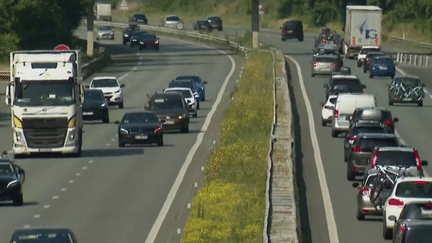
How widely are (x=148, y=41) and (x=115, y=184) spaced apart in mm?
81286

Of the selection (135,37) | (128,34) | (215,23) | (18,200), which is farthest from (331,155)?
(215,23)

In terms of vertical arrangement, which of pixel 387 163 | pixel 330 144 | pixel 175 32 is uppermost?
pixel 387 163

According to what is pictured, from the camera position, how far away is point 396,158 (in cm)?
3512

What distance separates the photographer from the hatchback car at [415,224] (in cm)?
2173

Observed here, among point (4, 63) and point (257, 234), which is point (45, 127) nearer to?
point (257, 234)

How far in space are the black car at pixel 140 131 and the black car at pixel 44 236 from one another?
90.1 ft

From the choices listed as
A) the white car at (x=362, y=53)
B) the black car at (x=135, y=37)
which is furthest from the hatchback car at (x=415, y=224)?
the black car at (x=135, y=37)

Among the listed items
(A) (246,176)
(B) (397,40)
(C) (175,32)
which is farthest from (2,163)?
(C) (175,32)

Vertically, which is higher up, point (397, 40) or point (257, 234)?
point (257, 234)

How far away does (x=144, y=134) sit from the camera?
49219 millimetres

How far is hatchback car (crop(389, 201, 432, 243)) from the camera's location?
21734 mm

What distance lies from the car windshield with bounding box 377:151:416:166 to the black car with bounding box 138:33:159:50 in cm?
8485

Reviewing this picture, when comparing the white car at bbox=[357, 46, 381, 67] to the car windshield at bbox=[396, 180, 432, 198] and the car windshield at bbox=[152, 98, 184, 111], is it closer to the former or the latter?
the car windshield at bbox=[152, 98, 184, 111]

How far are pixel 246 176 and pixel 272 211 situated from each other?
777cm
